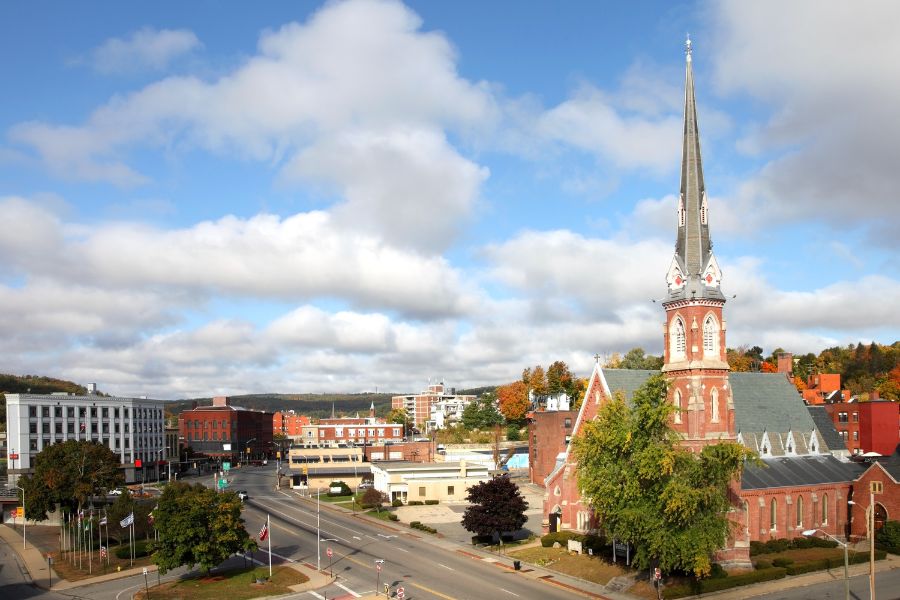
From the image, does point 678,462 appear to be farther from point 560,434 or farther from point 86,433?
point 86,433

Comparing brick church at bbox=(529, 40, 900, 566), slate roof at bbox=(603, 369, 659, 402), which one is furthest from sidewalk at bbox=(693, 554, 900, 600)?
slate roof at bbox=(603, 369, 659, 402)

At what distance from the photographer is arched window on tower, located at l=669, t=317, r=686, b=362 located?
62.4 m

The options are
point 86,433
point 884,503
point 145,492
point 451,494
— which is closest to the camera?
point 884,503

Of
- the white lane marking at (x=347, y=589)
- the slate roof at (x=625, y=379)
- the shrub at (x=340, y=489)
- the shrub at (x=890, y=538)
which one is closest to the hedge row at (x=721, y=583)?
the shrub at (x=890, y=538)

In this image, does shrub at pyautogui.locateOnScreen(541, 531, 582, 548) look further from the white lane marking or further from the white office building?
the white office building

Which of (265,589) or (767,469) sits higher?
(767,469)

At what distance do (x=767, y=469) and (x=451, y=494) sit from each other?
4614 centimetres

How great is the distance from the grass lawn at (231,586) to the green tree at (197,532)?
1.48 m

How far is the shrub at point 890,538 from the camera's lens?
64375 mm

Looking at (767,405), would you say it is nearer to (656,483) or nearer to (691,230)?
(691,230)

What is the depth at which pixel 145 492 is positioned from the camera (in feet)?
395

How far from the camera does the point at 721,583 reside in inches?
2088

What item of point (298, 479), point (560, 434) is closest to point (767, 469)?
point (560, 434)

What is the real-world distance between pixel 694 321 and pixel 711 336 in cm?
220
